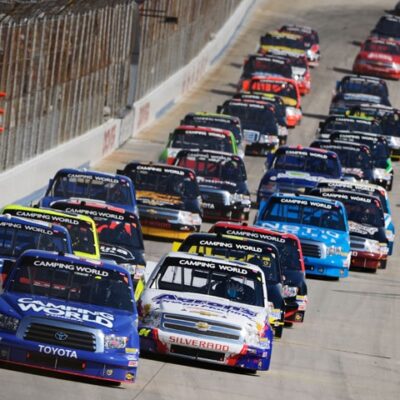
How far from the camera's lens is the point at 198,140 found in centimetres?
3856

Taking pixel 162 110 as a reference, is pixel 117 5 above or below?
above

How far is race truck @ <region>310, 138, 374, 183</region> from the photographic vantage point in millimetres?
39562

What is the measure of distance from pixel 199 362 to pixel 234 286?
110 cm

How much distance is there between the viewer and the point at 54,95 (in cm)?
3662

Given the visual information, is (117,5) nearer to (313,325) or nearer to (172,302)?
(313,325)

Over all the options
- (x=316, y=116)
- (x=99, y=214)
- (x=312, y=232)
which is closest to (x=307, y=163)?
(x=312, y=232)

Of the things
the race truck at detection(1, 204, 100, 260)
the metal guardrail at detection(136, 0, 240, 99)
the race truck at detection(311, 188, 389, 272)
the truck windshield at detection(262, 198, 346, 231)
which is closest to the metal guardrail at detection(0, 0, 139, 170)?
the metal guardrail at detection(136, 0, 240, 99)

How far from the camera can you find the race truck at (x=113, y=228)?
23.7 metres

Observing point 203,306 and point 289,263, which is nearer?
point 203,306

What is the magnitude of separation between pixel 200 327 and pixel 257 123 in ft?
93.6

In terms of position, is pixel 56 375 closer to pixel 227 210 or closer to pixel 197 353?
pixel 197 353

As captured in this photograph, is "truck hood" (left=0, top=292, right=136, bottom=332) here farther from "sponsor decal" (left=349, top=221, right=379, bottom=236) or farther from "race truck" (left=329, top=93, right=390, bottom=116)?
"race truck" (left=329, top=93, right=390, bottom=116)

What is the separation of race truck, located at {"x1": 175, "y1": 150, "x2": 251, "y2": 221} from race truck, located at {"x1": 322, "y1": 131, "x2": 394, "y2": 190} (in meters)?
7.61

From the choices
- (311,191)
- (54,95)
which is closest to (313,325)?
(311,191)
